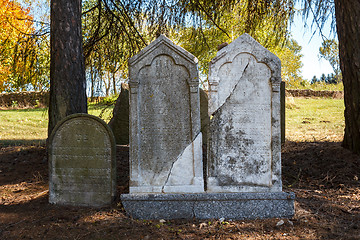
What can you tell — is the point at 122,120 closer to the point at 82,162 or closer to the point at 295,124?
the point at 82,162

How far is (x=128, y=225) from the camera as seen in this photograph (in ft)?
12.0

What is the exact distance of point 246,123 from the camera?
4035 millimetres

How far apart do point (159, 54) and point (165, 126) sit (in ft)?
2.77

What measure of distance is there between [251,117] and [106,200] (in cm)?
204

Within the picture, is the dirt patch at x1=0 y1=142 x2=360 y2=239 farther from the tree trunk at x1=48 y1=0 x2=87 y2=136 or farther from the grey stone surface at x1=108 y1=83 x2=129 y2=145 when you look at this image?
the grey stone surface at x1=108 y1=83 x2=129 y2=145

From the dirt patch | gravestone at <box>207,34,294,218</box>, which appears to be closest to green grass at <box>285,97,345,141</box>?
the dirt patch

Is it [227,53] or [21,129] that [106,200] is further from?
[21,129]

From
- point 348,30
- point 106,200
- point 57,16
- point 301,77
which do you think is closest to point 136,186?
point 106,200

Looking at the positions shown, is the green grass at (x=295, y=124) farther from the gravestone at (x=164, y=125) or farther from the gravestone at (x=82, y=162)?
the gravestone at (x=164, y=125)

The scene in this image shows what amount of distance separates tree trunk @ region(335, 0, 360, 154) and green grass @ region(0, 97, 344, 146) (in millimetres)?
2696

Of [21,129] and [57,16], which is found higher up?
[57,16]

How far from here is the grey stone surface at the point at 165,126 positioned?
13.2ft

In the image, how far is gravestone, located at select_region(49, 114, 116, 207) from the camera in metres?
4.23

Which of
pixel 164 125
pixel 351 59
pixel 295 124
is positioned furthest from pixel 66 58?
pixel 295 124
